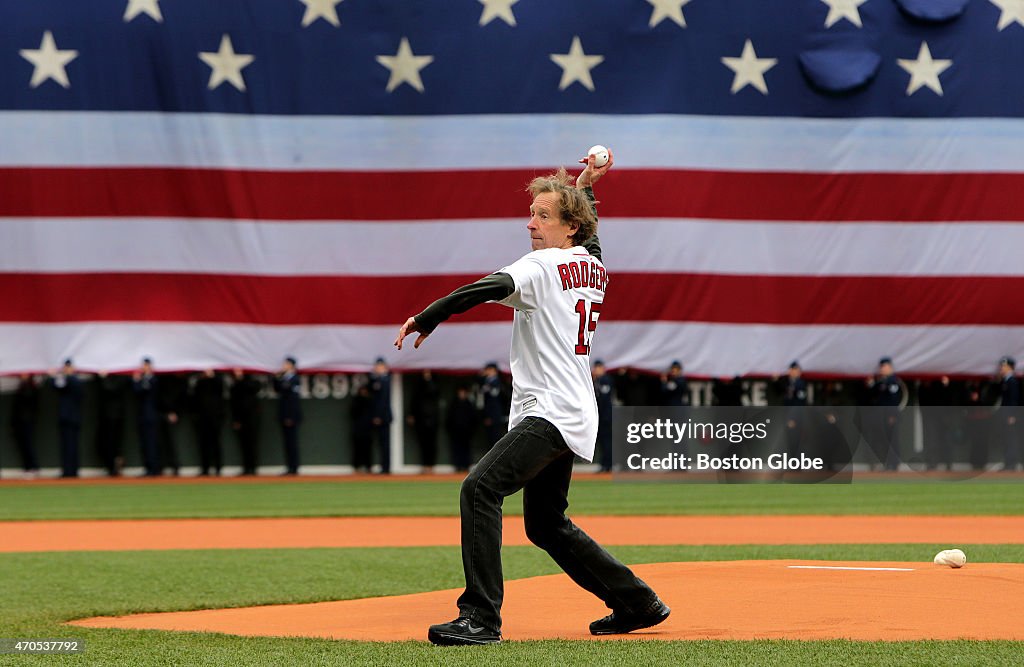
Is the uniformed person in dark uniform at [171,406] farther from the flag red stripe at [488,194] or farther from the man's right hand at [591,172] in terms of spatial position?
the man's right hand at [591,172]

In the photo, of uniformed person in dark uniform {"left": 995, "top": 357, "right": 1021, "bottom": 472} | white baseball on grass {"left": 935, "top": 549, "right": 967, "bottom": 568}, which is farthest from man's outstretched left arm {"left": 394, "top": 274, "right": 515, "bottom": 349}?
uniformed person in dark uniform {"left": 995, "top": 357, "right": 1021, "bottom": 472}

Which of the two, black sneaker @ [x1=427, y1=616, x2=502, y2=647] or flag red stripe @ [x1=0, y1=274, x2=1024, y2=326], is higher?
flag red stripe @ [x1=0, y1=274, x2=1024, y2=326]

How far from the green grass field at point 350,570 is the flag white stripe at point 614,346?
6.68ft

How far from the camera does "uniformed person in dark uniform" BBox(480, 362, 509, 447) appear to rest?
2052 cm

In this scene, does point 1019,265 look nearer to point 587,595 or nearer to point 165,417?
point 165,417

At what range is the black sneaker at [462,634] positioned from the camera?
5.43 m

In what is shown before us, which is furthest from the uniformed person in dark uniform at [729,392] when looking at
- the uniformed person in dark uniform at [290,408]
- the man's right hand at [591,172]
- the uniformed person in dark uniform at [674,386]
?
the man's right hand at [591,172]

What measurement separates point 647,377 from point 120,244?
8.49 meters

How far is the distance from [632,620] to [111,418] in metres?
16.7

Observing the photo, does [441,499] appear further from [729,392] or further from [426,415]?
[729,392]

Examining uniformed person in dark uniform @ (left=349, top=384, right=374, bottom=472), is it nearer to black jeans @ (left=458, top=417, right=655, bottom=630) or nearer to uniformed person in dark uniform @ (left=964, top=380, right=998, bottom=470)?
uniformed person in dark uniform @ (left=964, top=380, right=998, bottom=470)

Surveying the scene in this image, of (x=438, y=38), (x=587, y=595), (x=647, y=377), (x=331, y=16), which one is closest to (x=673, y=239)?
(x=647, y=377)

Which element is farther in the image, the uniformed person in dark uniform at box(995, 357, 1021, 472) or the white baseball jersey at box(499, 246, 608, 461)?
the uniformed person in dark uniform at box(995, 357, 1021, 472)

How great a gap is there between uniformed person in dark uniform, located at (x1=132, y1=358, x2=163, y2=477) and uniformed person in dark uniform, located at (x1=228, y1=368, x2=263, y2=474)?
1.21m
